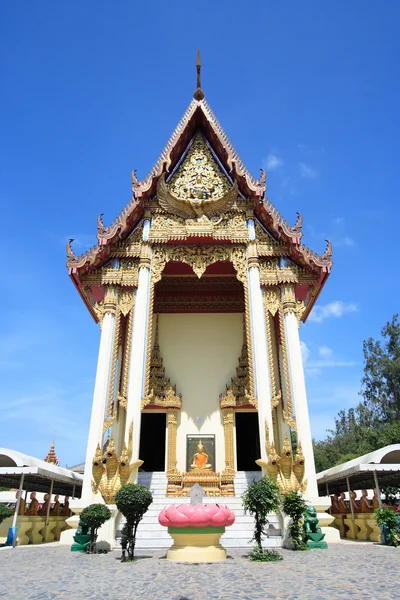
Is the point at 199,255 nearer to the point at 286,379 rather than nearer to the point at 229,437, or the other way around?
the point at 286,379

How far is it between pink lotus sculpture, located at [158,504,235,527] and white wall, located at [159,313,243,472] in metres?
5.90

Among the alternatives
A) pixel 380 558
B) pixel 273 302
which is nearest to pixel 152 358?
pixel 273 302

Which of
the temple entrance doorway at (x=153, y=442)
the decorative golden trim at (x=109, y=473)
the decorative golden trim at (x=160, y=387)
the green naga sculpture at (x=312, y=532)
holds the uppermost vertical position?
the decorative golden trim at (x=160, y=387)

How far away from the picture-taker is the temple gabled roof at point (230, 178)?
1050 cm

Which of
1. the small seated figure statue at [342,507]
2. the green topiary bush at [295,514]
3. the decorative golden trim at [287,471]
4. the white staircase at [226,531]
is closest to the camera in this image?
the green topiary bush at [295,514]

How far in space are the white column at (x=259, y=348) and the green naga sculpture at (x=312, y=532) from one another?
1.44 m

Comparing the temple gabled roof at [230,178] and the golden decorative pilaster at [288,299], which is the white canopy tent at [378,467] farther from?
the temple gabled roof at [230,178]

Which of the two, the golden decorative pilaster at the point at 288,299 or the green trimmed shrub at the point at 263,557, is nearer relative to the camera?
the green trimmed shrub at the point at 263,557

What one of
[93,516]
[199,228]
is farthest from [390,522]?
[199,228]

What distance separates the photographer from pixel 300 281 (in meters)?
10.7

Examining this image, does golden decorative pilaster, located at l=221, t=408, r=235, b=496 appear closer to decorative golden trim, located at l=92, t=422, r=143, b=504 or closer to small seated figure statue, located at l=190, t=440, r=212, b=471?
small seated figure statue, located at l=190, t=440, r=212, b=471

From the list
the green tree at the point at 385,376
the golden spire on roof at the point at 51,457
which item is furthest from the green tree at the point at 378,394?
the golden spire on roof at the point at 51,457

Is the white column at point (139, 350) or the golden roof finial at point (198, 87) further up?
the golden roof finial at point (198, 87)

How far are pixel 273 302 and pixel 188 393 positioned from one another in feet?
12.6
